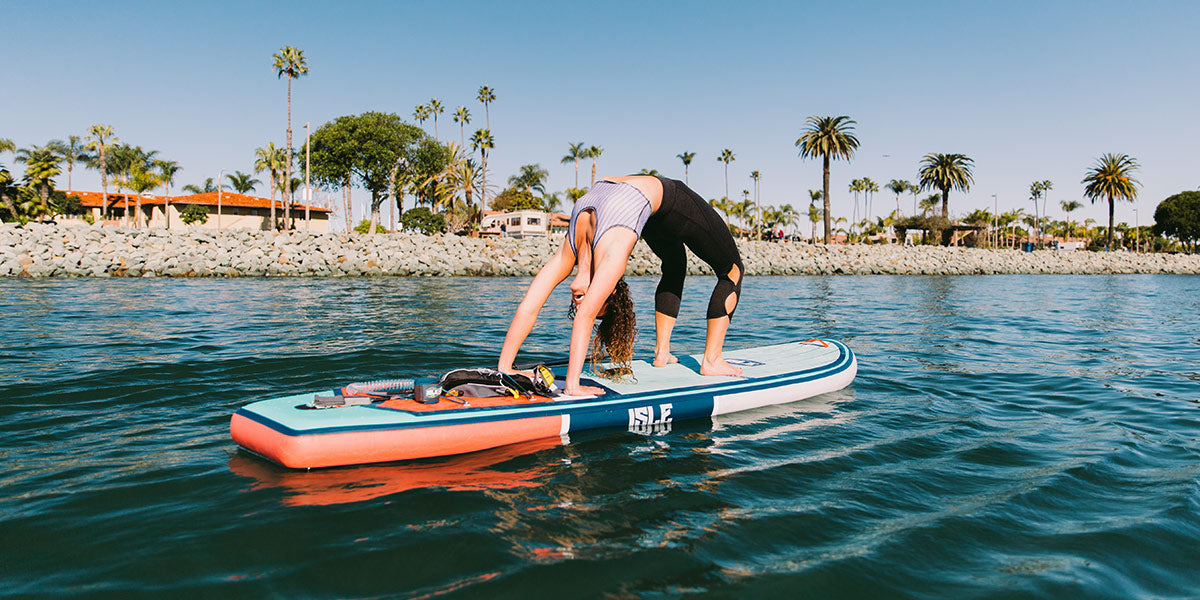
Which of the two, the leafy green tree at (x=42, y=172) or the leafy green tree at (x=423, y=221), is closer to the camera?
the leafy green tree at (x=42, y=172)

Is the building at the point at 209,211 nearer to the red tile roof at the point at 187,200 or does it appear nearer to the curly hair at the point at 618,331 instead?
the red tile roof at the point at 187,200

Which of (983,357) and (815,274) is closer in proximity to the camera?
(983,357)

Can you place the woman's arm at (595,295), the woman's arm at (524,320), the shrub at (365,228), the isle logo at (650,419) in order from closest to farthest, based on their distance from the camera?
the woman's arm at (595,295), the isle logo at (650,419), the woman's arm at (524,320), the shrub at (365,228)

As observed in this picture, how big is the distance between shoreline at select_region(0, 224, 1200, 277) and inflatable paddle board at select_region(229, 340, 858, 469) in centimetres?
2665

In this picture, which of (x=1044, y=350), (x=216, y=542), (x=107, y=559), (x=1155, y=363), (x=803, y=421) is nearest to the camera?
(x=107, y=559)

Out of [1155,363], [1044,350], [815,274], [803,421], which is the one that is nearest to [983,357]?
[1044,350]

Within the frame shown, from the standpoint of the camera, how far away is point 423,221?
63.9m

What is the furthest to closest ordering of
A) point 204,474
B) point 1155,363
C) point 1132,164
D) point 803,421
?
point 1132,164, point 1155,363, point 803,421, point 204,474

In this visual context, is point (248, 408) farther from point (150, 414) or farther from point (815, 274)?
point (815, 274)

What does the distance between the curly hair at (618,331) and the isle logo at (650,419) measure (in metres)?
0.61

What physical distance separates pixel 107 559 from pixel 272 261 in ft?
95.9

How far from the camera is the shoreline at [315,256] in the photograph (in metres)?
25.3

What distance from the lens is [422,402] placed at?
411 cm

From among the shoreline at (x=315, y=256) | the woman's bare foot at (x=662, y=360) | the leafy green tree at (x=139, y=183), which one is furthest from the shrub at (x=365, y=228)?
the woman's bare foot at (x=662, y=360)
